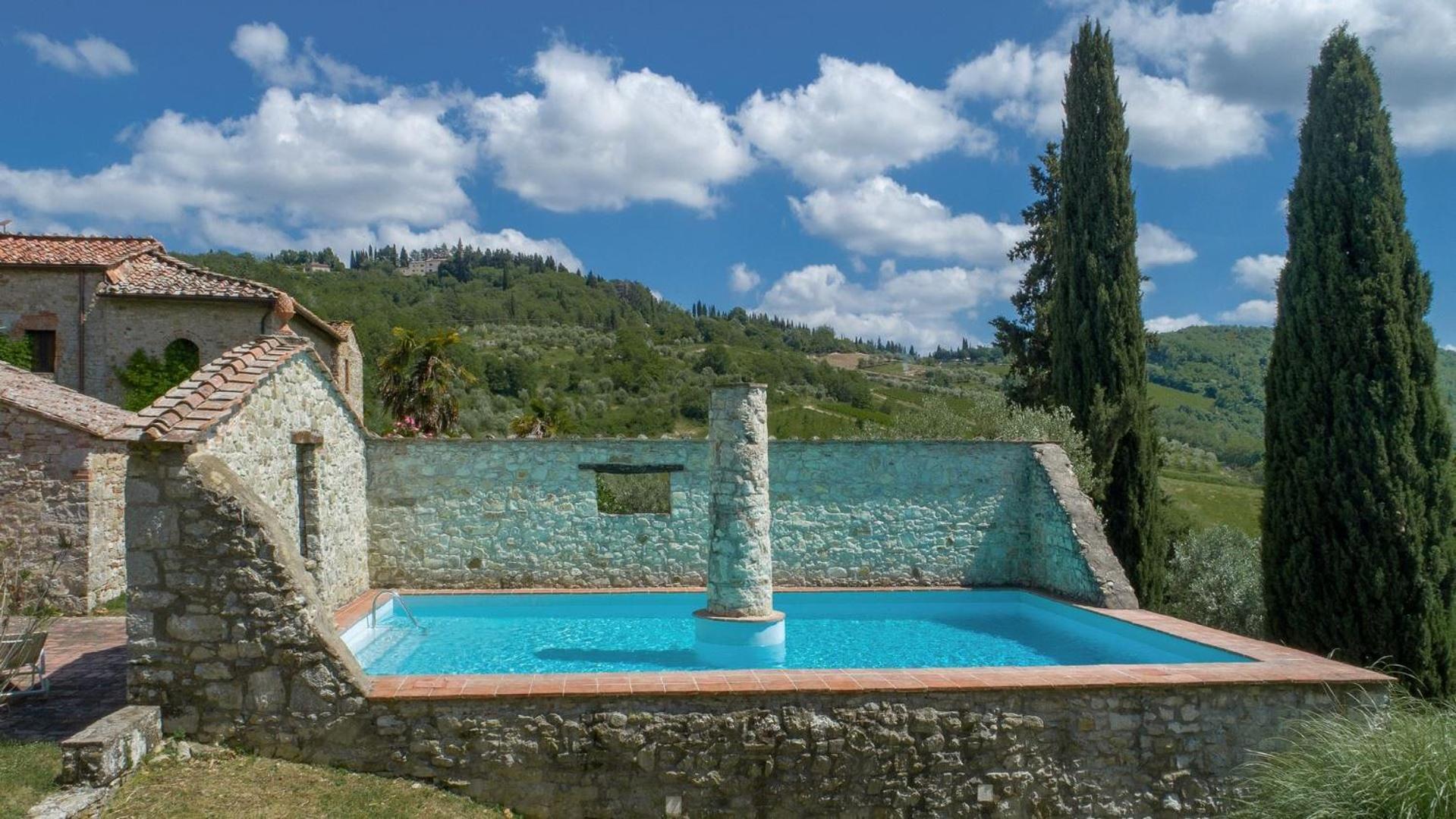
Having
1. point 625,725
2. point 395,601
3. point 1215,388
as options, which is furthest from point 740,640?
point 1215,388

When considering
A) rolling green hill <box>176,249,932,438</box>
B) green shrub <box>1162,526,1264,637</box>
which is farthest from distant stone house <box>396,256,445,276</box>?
green shrub <box>1162,526,1264,637</box>

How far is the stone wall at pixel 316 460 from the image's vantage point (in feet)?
26.7

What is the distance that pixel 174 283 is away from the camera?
19234 mm

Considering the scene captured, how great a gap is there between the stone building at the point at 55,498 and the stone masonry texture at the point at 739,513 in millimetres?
7463

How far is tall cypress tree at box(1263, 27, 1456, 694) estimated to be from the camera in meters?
11.8

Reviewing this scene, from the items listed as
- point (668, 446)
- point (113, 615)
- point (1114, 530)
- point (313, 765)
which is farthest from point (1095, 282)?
point (113, 615)

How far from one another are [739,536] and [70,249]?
16.4 meters

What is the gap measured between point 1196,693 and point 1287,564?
6503 mm

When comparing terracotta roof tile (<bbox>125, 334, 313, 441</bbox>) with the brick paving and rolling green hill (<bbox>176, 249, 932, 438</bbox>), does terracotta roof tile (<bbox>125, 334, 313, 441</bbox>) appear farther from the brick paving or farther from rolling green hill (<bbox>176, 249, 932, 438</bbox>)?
rolling green hill (<bbox>176, 249, 932, 438</bbox>)

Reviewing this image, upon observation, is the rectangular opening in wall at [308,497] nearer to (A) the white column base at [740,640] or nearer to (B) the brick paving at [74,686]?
(B) the brick paving at [74,686]

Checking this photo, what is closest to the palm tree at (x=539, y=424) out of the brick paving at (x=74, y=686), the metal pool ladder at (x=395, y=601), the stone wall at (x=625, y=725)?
the metal pool ladder at (x=395, y=601)

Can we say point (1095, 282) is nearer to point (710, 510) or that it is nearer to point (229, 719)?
point (710, 510)

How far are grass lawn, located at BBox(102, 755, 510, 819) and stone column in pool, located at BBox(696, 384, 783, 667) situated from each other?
16.5ft

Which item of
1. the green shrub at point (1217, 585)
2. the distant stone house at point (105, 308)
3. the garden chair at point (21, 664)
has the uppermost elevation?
the distant stone house at point (105, 308)
